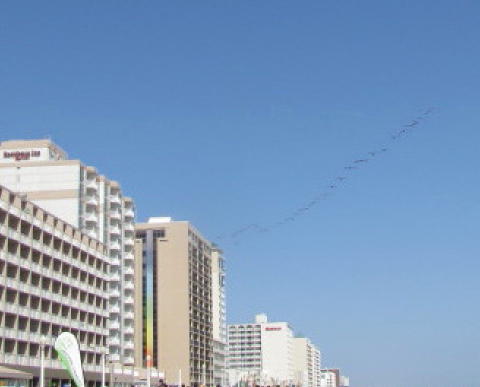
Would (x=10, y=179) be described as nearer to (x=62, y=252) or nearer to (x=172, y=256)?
(x=62, y=252)

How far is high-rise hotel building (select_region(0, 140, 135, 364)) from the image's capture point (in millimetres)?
131750

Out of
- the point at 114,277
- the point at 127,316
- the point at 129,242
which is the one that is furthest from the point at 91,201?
the point at 127,316

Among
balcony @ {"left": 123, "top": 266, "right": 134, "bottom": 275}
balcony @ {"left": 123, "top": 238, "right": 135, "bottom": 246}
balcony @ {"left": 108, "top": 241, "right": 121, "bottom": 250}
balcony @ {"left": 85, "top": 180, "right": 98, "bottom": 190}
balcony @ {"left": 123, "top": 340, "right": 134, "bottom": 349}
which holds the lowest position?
balcony @ {"left": 123, "top": 340, "right": 134, "bottom": 349}

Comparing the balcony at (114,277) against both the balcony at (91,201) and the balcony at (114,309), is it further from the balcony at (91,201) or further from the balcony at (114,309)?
the balcony at (91,201)

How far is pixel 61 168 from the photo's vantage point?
132m

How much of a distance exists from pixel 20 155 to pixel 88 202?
1364 cm

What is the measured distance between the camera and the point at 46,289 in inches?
4060

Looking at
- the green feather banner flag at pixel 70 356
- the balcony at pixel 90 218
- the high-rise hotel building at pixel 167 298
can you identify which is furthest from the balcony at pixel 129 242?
the green feather banner flag at pixel 70 356

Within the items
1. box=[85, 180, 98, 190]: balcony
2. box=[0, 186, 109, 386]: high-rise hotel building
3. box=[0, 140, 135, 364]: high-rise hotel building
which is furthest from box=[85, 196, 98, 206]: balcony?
box=[0, 186, 109, 386]: high-rise hotel building

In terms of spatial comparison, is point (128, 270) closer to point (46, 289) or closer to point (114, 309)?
point (114, 309)

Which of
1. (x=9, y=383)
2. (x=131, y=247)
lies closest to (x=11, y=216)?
(x=9, y=383)

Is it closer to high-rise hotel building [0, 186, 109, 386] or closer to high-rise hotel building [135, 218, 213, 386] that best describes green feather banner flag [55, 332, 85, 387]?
high-rise hotel building [0, 186, 109, 386]

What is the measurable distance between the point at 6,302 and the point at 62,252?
17.6 metres

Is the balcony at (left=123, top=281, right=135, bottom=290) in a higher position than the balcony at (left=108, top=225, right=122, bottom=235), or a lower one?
lower
